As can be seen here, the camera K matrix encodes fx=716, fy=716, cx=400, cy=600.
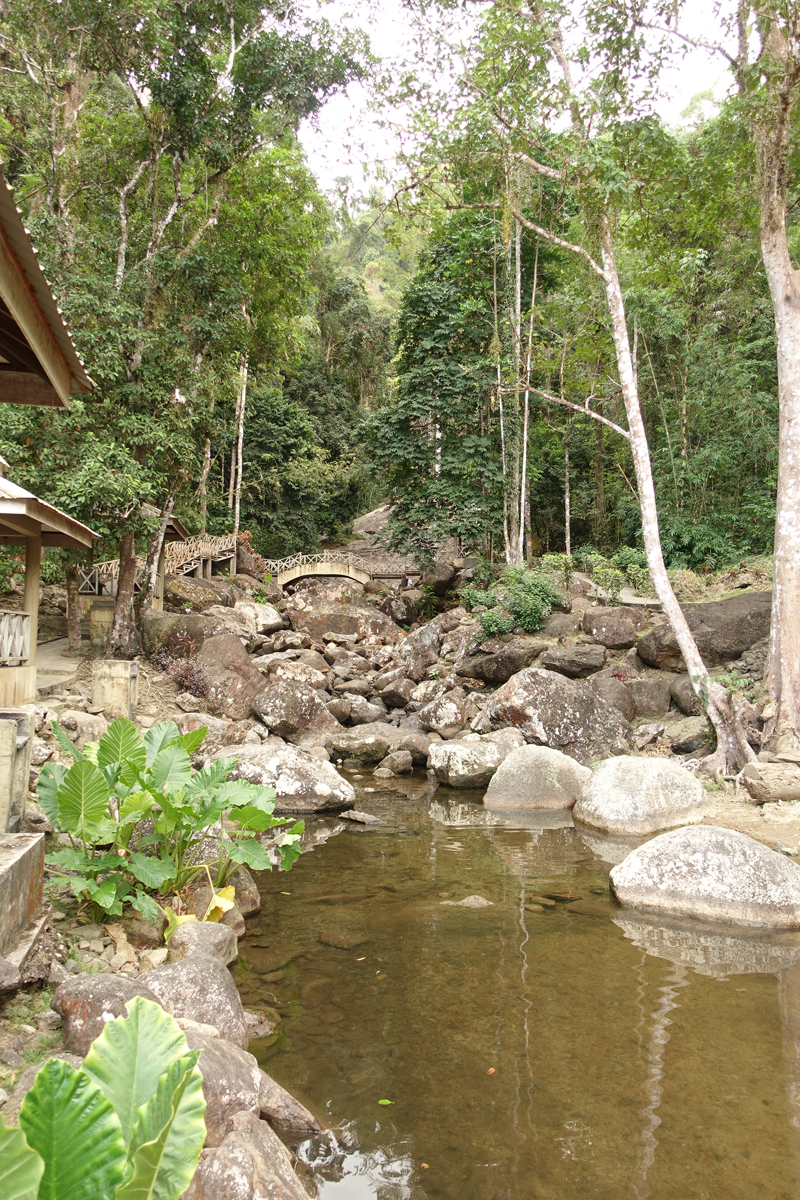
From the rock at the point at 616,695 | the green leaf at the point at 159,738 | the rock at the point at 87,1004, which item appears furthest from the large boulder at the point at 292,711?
Result: the rock at the point at 87,1004

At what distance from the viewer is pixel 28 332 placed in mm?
3949

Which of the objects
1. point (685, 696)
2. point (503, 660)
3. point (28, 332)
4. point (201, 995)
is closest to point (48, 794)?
point (201, 995)

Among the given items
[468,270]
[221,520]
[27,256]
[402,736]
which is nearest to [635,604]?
[402,736]

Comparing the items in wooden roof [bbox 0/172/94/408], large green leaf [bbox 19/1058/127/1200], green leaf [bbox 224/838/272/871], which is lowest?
green leaf [bbox 224/838/272/871]

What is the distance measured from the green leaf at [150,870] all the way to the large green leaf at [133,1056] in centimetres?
333

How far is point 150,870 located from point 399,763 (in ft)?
23.1

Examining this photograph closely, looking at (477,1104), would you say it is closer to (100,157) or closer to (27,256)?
(27,256)

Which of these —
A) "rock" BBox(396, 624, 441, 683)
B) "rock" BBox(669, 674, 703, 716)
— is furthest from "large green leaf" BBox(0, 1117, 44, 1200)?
"rock" BBox(396, 624, 441, 683)

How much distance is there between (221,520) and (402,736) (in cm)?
1589

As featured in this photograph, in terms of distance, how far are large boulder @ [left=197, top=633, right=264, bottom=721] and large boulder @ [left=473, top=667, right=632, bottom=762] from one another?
4.44 meters

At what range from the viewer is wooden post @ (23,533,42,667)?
616 centimetres

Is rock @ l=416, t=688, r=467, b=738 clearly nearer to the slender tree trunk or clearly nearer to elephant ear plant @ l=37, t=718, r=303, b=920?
the slender tree trunk

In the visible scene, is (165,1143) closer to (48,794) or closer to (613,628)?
(48,794)

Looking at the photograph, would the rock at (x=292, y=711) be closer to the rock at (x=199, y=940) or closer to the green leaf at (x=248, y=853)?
the green leaf at (x=248, y=853)
